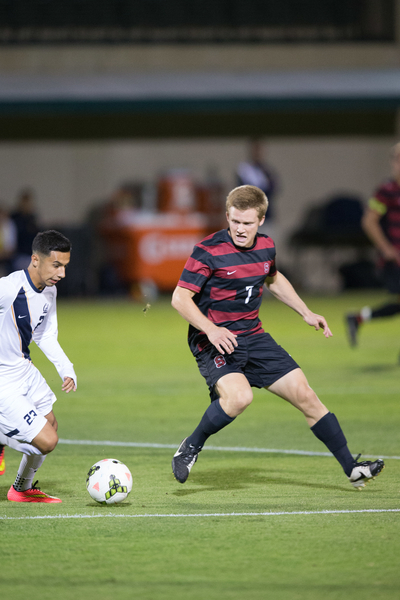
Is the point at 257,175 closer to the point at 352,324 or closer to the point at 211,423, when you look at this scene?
the point at 352,324

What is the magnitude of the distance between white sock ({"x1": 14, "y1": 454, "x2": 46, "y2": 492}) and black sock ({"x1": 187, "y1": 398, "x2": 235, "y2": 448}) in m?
0.84

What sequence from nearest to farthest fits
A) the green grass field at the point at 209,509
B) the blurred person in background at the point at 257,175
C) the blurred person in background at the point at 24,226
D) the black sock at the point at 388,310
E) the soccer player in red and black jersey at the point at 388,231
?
the green grass field at the point at 209,509 < the soccer player in red and black jersey at the point at 388,231 < the black sock at the point at 388,310 < the blurred person in background at the point at 257,175 < the blurred person in background at the point at 24,226

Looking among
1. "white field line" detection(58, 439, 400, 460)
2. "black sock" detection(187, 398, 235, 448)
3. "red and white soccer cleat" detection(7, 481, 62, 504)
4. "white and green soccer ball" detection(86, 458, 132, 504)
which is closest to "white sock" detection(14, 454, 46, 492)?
"red and white soccer cleat" detection(7, 481, 62, 504)

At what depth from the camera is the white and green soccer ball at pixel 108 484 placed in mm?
4781

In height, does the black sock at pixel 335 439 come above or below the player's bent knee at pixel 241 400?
below

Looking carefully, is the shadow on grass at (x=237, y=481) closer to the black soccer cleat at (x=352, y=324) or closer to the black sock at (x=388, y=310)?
the black sock at (x=388, y=310)

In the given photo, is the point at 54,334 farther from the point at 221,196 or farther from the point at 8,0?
the point at 8,0

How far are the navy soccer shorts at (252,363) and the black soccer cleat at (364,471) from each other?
2.15 ft

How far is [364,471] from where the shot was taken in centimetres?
495

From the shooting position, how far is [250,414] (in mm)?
8125

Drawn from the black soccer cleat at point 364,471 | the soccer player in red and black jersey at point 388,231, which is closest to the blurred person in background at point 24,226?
the soccer player in red and black jersey at point 388,231

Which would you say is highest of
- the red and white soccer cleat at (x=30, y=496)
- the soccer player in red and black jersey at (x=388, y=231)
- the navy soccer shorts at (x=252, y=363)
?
the soccer player in red and black jersey at (x=388, y=231)

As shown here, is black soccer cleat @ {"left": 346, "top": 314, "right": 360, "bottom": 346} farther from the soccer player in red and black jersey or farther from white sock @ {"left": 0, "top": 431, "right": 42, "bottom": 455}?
white sock @ {"left": 0, "top": 431, "right": 42, "bottom": 455}

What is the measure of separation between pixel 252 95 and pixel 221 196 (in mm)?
2404
